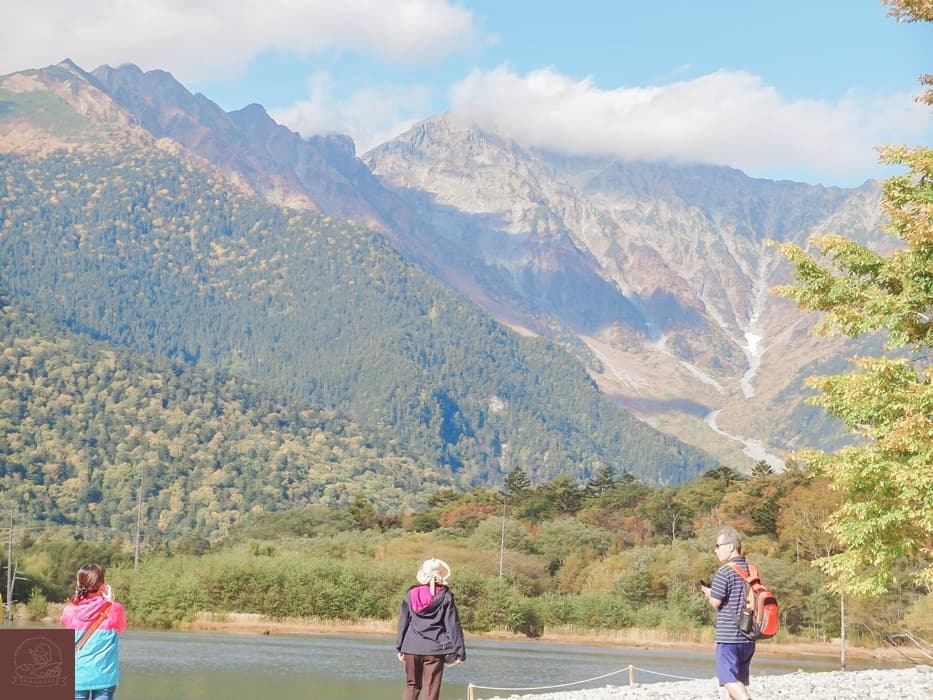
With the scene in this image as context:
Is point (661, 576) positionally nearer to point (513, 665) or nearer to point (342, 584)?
point (342, 584)

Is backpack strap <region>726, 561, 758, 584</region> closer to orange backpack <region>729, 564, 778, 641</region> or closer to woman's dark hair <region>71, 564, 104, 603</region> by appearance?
orange backpack <region>729, 564, 778, 641</region>

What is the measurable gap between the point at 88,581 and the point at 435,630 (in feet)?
16.3

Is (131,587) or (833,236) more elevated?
(833,236)

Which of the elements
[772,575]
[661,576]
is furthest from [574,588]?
[772,575]

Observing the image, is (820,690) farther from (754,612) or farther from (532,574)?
(532,574)

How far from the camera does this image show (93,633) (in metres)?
12.5

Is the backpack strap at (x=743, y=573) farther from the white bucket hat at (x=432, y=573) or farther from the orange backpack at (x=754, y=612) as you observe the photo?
the white bucket hat at (x=432, y=573)

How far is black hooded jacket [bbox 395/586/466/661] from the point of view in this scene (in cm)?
1583

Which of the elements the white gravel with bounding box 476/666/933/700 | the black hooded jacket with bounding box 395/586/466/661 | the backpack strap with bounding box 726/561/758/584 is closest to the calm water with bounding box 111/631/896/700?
the white gravel with bounding box 476/666/933/700

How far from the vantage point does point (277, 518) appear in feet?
526

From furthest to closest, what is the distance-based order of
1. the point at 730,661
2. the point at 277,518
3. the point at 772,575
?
the point at 277,518 → the point at 772,575 → the point at 730,661

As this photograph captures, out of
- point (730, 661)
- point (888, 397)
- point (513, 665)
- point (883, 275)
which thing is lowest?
point (513, 665)

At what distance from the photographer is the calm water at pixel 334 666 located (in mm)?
48562

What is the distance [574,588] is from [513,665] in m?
A: 49.8
